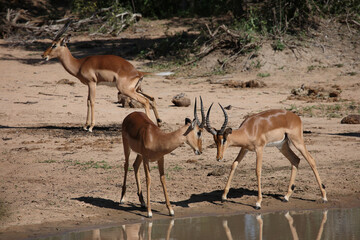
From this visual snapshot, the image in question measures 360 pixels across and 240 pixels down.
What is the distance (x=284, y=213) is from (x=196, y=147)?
174 cm

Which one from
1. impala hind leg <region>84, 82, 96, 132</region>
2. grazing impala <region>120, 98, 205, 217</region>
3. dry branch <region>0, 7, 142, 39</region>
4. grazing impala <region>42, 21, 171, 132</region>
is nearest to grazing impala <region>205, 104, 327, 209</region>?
grazing impala <region>120, 98, 205, 217</region>

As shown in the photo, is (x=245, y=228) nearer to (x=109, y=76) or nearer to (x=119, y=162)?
(x=119, y=162)

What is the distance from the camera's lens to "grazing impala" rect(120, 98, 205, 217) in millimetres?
6180

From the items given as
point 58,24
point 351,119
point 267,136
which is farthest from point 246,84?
point 58,24

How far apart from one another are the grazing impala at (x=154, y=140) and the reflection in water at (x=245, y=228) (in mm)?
310

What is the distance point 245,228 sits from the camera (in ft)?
21.7

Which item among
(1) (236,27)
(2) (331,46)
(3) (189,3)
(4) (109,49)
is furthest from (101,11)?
(2) (331,46)

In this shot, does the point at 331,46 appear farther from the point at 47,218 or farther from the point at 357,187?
the point at 47,218

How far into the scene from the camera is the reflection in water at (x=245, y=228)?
6359mm

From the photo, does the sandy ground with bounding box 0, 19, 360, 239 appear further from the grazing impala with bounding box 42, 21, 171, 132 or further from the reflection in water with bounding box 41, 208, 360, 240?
the grazing impala with bounding box 42, 21, 171, 132

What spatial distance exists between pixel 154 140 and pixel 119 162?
2842 mm

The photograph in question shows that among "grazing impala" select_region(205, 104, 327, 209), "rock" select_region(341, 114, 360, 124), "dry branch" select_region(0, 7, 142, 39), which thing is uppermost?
"dry branch" select_region(0, 7, 142, 39)

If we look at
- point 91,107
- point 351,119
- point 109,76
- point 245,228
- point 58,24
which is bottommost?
point 245,228

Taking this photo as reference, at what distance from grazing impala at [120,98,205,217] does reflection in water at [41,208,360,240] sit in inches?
12.2
